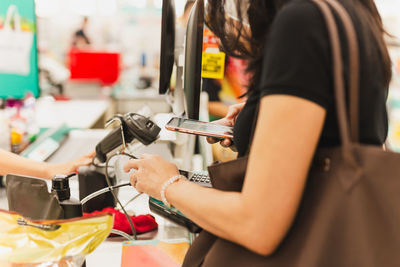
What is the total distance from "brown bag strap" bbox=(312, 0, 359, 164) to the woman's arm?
0.10ft

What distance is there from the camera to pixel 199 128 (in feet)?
3.74

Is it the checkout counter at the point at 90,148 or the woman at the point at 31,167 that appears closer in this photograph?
the checkout counter at the point at 90,148

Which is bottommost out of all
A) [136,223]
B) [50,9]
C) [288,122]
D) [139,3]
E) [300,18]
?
[136,223]

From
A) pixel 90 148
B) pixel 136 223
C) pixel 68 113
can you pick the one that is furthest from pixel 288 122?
pixel 68 113

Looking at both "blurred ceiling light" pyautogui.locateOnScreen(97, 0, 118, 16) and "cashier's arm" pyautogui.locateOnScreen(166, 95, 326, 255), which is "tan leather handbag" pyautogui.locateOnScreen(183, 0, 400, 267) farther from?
"blurred ceiling light" pyautogui.locateOnScreen(97, 0, 118, 16)

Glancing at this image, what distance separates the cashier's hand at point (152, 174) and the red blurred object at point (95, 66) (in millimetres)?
4203

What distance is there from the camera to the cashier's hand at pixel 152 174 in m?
0.82

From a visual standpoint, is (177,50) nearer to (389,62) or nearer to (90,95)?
(389,62)

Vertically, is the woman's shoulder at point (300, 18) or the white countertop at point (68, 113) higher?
the woman's shoulder at point (300, 18)

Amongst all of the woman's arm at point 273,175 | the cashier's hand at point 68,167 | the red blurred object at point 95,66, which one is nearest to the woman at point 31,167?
the cashier's hand at point 68,167

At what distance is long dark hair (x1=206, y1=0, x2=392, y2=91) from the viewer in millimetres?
671

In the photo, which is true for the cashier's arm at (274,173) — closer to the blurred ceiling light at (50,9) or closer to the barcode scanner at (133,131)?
the barcode scanner at (133,131)

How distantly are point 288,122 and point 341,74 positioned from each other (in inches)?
4.3

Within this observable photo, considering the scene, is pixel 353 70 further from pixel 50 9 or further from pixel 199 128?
pixel 50 9
